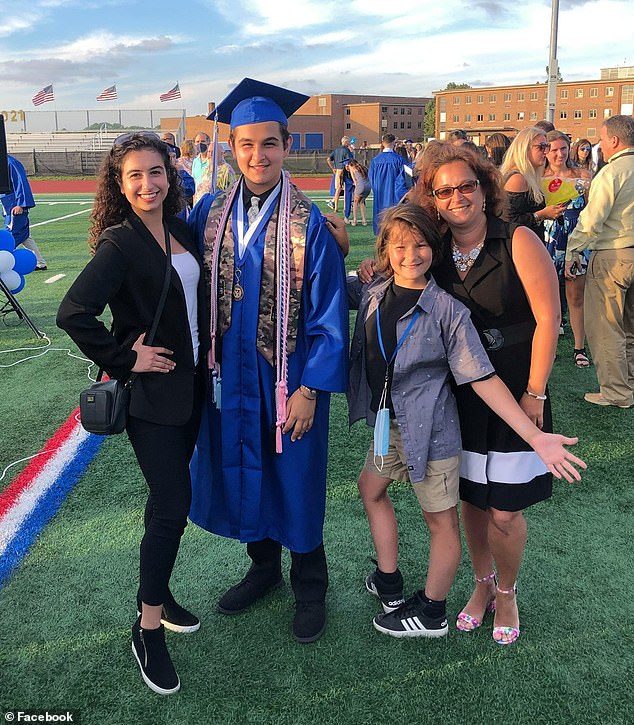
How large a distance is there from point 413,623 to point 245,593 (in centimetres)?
66

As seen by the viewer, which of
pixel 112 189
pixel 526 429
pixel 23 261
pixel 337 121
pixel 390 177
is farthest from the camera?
pixel 337 121

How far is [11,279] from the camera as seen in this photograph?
629cm

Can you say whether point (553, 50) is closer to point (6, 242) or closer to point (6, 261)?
point (6, 242)

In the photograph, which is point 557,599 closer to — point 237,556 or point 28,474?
point 237,556

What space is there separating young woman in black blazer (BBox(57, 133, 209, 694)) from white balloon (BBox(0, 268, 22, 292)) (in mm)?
4608

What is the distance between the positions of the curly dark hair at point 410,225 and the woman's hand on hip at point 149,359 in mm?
789

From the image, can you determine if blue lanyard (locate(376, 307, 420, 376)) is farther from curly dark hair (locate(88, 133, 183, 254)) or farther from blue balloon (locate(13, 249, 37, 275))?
blue balloon (locate(13, 249, 37, 275))

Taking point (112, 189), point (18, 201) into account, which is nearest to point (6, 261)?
point (18, 201)

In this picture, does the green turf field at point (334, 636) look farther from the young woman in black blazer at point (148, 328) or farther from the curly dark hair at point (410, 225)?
the curly dark hair at point (410, 225)

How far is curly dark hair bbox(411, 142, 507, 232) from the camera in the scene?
2.07 metres

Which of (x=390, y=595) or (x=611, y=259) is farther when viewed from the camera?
(x=611, y=259)

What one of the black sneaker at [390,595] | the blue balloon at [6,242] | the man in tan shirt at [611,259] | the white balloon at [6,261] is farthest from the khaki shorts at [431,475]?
the blue balloon at [6,242]

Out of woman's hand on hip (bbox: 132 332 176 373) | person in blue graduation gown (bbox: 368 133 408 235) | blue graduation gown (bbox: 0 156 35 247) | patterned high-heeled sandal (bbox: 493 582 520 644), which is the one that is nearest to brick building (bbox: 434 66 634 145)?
person in blue graduation gown (bbox: 368 133 408 235)

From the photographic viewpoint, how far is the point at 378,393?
2252 mm
